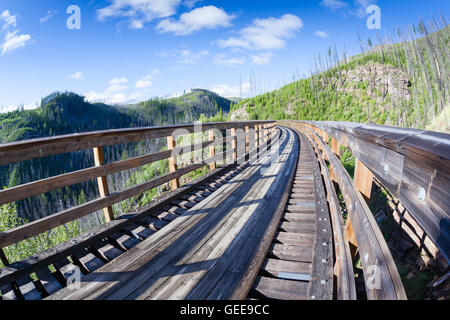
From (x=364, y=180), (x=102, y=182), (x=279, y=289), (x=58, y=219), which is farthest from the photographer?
(x=102, y=182)

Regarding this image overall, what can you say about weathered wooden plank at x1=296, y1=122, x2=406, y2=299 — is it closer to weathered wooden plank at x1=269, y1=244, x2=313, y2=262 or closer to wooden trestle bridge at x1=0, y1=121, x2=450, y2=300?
wooden trestle bridge at x1=0, y1=121, x2=450, y2=300

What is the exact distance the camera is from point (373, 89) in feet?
192

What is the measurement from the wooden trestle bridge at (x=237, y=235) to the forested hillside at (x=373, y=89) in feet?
140

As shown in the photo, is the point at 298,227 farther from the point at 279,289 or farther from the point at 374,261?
the point at 374,261

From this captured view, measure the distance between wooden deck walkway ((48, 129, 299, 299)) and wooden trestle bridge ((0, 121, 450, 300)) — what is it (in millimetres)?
12

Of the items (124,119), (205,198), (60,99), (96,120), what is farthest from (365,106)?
(60,99)

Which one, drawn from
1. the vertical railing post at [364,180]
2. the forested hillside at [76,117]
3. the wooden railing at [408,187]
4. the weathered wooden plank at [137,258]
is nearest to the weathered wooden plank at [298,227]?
the weathered wooden plank at [137,258]

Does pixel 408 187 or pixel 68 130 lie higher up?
pixel 68 130

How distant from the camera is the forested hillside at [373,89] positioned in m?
45.4

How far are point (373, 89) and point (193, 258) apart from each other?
7144cm

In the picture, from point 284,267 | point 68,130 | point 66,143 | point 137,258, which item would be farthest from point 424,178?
point 68,130

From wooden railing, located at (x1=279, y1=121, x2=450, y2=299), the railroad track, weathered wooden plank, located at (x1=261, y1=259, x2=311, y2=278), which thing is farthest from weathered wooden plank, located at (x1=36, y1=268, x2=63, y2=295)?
wooden railing, located at (x1=279, y1=121, x2=450, y2=299)

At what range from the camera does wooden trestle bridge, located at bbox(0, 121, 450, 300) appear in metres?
0.77

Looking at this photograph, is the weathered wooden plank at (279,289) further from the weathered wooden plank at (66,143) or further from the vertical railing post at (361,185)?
the weathered wooden plank at (66,143)
